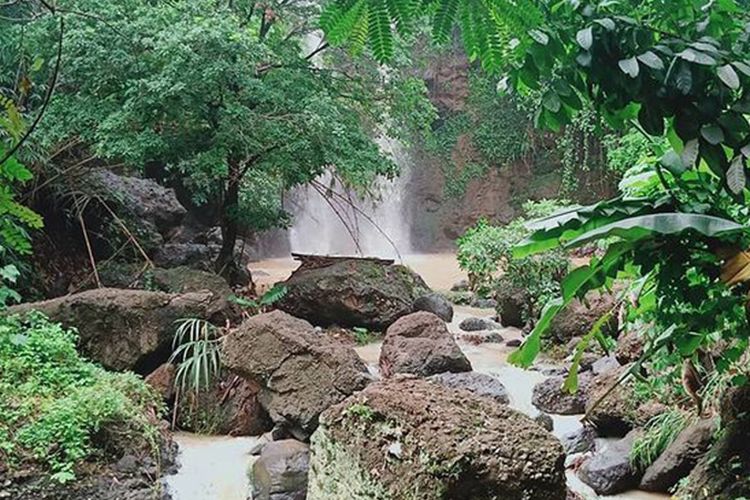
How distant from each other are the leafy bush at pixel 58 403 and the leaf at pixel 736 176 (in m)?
3.60

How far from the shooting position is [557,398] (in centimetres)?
539

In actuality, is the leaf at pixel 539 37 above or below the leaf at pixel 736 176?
above

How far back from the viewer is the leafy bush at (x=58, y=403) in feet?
11.7

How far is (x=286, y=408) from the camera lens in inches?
177

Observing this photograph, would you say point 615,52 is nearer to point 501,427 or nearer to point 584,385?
point 501,427

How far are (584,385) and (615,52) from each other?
424cm

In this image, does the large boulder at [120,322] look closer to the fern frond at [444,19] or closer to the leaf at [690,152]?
the fern frond at [444,19]

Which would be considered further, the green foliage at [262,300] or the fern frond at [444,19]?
the green foliage at [262,300]

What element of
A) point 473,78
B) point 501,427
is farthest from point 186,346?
point 473,78

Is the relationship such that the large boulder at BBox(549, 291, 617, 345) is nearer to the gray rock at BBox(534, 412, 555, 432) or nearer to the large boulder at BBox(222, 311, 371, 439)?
the gray rock at BBox(534, 412, 555, 432)

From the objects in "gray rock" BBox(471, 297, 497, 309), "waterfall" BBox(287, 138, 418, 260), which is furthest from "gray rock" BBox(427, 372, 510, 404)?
"waterfall" BBox(287, 138, 418, 260)

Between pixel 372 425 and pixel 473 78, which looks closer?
pixel 372 425

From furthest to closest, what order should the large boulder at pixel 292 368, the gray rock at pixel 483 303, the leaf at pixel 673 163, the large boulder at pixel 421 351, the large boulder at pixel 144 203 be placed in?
the gray rock at pixel 483 303 → the large boulder at pixel 144 203 → the large boulder at pixel 421 351 → the large boulder at pixel 292 368 → the leaf at pixel 673 163

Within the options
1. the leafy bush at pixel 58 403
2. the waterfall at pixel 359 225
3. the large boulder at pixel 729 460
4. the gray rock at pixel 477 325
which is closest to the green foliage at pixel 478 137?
the waterfall at pixel 359 225
